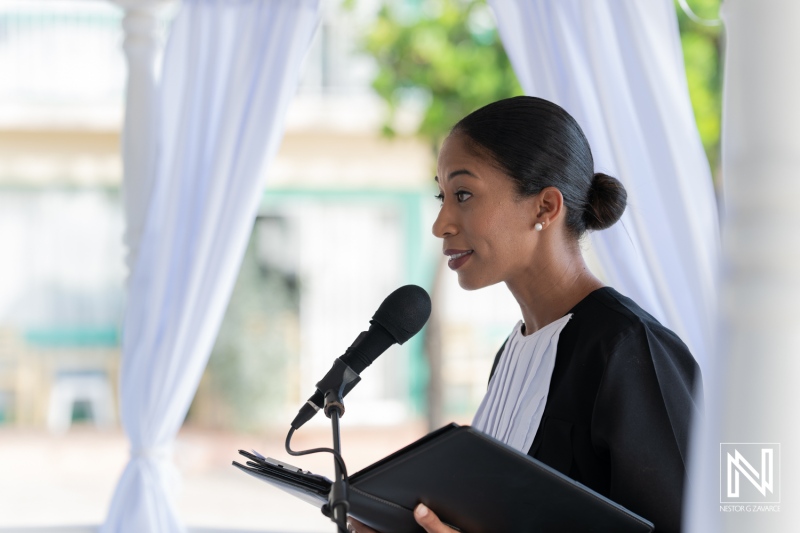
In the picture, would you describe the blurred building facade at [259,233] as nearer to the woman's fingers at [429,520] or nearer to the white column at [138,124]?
the white column at [138,124]

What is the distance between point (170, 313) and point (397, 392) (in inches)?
319

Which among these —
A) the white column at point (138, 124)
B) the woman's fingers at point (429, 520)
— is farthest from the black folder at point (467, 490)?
the white column at point (138, 124)

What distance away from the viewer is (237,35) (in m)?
3.24

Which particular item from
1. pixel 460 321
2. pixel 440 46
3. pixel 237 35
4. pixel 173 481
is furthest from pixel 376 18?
pixel 173 481

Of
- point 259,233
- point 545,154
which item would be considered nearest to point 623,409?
point 545,154

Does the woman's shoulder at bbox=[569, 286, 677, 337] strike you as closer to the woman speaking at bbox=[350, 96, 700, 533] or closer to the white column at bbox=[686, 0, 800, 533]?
the woman speaking at bbox=[350, 96, 700, 533]

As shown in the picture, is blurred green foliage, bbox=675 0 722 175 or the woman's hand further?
blurred green foliage, bbox=675 0 722 175

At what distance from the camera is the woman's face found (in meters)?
2.03

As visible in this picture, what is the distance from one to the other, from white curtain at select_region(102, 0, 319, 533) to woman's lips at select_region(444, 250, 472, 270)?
1.24 m

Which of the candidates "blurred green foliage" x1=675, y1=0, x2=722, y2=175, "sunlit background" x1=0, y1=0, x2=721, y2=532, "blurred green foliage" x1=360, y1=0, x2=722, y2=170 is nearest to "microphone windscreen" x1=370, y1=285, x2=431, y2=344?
"blurred green foliage" x1=360, y1=0, x2=722, y2=170

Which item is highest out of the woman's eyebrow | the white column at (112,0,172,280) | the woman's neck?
the white column at (112,0,172,280)

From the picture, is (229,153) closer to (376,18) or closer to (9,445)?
(376,18)

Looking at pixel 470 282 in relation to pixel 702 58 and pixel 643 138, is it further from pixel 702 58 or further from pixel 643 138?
pixel 702 58

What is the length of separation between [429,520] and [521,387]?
51 centimetres
